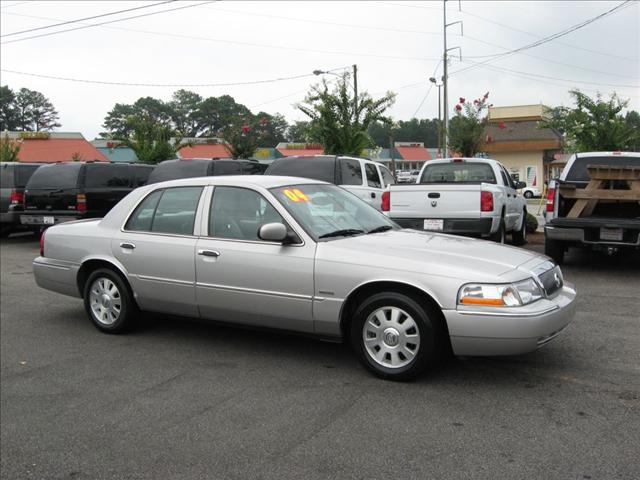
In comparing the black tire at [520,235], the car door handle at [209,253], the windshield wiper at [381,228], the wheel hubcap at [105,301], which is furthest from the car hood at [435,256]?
the black tire at [520,235]

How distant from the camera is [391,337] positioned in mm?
4430

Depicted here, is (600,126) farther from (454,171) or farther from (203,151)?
(203,151)

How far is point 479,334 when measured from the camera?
4.16 meters

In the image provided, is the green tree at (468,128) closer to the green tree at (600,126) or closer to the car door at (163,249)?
the green tree at (600,126)

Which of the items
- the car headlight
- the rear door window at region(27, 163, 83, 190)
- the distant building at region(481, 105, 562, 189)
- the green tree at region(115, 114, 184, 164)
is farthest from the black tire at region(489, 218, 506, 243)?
the distant building at region(481, 105, 562, 189)

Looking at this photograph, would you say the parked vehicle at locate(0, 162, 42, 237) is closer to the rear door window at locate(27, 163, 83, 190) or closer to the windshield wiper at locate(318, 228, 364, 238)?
the rear door window at locate(27, 163, 83, 190)

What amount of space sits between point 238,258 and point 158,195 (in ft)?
4.31

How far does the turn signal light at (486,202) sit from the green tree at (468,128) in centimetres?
1460

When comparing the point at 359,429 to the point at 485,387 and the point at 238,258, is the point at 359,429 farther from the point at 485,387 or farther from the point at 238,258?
the point at 238,258

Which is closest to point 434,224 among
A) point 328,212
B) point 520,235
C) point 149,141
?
point 520,235

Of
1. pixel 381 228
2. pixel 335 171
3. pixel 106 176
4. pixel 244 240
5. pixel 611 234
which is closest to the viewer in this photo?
pixel 244 240

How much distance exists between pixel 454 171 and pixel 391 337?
7515 mm

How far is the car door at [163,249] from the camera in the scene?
5.37m

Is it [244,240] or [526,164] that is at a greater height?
[526,164]
